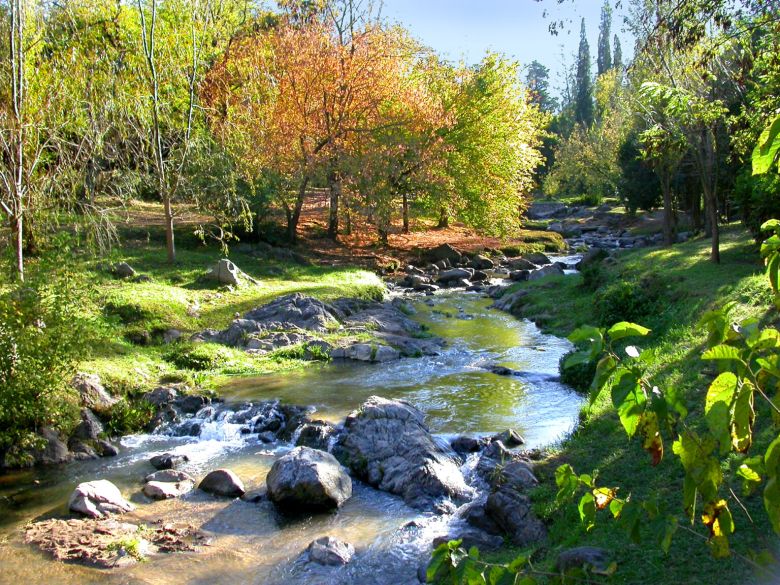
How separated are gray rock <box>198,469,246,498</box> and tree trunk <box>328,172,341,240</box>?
2031 centimetres

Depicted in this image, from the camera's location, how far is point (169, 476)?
9.99 metres

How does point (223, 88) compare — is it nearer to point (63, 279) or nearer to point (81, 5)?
point (81, 5)

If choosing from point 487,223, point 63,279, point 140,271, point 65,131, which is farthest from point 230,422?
point 487,223

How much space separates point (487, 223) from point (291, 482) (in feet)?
82.1

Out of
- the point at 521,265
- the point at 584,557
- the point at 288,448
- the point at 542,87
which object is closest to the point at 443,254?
the point at 521,265

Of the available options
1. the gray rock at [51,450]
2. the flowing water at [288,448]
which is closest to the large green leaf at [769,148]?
the flowing water at [288,448]

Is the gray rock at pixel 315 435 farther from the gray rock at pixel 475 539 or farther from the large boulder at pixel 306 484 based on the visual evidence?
the gray rock at pixel 475 539

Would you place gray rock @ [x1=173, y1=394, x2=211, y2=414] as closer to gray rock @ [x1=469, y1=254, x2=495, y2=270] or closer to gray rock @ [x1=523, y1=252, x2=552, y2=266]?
gray rock @ [x1=469, y1=254, x2=495, y2=270]

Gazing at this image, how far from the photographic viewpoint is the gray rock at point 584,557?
5668mm

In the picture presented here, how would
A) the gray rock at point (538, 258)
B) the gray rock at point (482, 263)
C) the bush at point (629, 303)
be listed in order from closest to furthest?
the bush at point (629, 303), the gray rock at point (482, 263), the gray rock at point (538, 258)

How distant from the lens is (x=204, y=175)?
76.9 feet

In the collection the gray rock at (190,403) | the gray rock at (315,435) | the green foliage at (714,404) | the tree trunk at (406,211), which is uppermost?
the tree trunk at (406,211)

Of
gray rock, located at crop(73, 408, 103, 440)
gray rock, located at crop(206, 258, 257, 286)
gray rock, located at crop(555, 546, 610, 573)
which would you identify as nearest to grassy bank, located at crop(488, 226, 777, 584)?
gray rock, located at crop(555, 546, 610, 573)

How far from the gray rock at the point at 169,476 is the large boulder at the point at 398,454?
7.16ft
